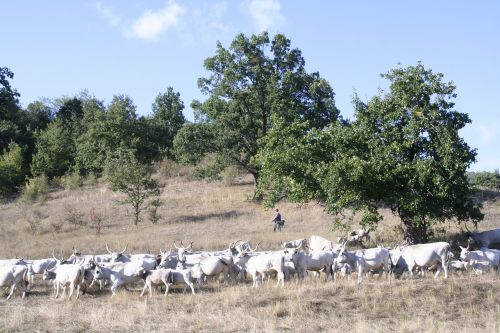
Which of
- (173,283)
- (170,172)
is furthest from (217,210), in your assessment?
(173,283)

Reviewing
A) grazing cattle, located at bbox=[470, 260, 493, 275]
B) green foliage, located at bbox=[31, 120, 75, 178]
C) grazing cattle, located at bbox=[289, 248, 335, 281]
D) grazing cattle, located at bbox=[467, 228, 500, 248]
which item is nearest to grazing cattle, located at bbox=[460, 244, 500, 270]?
grazing cattle, located at bbox=[470, 260, 493, 275]

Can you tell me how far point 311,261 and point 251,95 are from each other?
2731 cm

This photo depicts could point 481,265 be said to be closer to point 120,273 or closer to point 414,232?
point 414,232

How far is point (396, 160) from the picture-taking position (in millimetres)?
23641

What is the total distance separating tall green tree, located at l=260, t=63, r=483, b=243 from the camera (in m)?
23.1

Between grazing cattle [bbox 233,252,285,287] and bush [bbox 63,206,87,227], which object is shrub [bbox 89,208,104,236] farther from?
grazing cattle [bbox 233,252,285,287]

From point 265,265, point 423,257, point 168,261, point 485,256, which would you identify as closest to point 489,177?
point 485,256

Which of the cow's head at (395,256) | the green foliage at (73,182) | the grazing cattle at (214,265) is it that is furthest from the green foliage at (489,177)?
the grazing cattle at (214,265)

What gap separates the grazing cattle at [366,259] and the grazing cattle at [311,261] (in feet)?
0.94

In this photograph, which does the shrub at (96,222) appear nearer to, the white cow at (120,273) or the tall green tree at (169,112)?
the white cow at (120,273)

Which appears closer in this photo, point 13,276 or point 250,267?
point 13,276

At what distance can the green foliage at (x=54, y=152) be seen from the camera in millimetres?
67625

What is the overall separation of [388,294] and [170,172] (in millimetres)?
47879

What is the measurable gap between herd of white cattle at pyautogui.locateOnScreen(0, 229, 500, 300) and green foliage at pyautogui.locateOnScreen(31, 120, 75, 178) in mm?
48318
